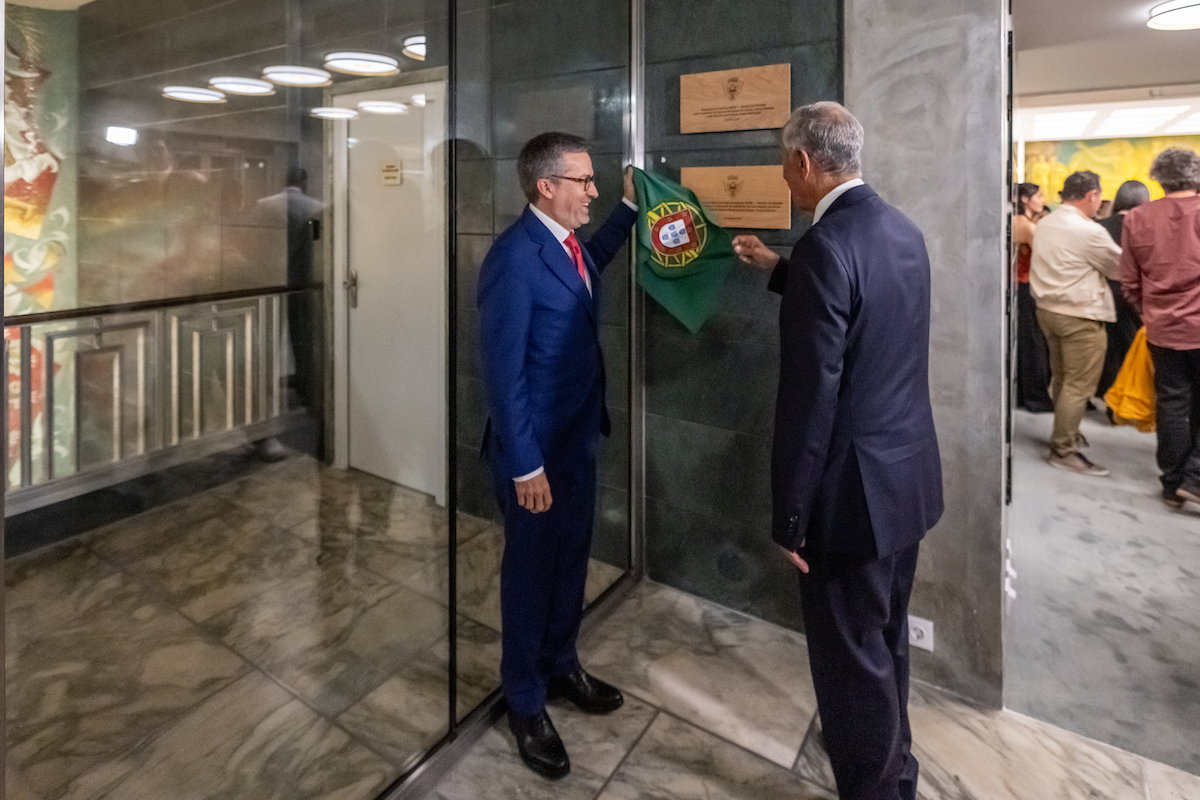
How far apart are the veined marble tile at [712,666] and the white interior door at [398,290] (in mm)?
902

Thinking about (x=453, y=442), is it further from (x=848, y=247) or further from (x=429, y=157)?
(x=848, y=247)

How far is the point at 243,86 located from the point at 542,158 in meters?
0.71

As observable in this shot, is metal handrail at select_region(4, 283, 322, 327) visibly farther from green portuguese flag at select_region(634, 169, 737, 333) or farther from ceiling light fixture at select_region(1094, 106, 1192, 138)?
→ ceiling light fixture at select_region(1094, 106, 1192, 138)

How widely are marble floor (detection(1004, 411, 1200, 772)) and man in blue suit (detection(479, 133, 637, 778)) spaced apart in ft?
4.55

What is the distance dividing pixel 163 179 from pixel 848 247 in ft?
4.14

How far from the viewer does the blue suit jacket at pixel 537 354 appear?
5.65 feet

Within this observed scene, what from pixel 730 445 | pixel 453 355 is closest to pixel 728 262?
pixel 730 445

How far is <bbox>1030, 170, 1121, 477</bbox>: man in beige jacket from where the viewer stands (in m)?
3.99

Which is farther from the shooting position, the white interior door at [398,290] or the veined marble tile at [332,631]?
the white interior door at [398,290]

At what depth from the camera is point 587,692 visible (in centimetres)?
210

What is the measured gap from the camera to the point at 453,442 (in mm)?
1843

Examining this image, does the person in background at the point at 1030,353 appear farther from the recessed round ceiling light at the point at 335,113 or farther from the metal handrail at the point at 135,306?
the metal handrail at the point at 135,306

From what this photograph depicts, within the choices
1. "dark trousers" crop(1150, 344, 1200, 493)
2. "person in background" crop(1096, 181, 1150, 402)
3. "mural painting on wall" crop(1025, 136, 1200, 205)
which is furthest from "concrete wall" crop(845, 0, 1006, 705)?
"mural painting on wall" crop(1025, 136, 1200, 205)

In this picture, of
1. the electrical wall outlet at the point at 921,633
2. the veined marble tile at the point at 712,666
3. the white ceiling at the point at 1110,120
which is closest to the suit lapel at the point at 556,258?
the veined marble tile at the point at 712,666
